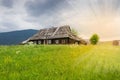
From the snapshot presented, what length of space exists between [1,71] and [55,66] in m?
2.57

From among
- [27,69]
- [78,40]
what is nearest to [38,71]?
[27,69]

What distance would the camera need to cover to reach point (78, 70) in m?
11.7

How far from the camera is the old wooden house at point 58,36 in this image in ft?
302

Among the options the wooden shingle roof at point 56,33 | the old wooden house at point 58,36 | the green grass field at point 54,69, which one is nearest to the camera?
the green grass field at point 54,69

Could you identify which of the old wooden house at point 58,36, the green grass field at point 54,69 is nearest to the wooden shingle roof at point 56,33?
the old wooden house at point 58,36

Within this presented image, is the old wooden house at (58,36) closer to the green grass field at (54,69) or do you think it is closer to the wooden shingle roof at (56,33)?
the wooden shingle roof at (56,33)

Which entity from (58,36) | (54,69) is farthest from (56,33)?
(54,69)

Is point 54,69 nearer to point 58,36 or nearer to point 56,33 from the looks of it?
point 58,36

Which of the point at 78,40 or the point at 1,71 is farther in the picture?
the point at 78,40

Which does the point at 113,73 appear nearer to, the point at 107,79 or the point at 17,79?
the point at 107,79

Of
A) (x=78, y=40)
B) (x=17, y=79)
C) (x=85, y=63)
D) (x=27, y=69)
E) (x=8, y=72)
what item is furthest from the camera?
(x=78, y=40)

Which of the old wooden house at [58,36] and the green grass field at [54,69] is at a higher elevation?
the old wooden house at [58,36]

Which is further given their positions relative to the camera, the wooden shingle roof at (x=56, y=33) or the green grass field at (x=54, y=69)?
the wooden shingle roof at (x=56, y=33)

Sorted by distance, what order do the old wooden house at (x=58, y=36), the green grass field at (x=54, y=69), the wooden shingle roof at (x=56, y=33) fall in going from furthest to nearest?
1. the wooden shingle roof at (x=56, y=33)
2. the old wooden house at (x=58, y=36)
3. the green grass field at (x=54, y=69)
